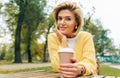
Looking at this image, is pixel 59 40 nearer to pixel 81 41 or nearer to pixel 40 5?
pixel 81 41

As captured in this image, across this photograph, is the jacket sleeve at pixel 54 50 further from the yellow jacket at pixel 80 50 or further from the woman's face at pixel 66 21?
the woman's face at pixel 66 21

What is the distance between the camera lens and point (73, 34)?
1895mm

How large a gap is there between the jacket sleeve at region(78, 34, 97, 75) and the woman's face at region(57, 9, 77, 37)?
0.71ft

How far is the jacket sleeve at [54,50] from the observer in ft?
5.98

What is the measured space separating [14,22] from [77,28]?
2914 cm

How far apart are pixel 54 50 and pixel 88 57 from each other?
223 mm

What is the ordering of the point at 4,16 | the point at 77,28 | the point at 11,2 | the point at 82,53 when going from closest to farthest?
the point at 77,28 → the point at 82,53 → the point at 11,2 → the point at 4,16

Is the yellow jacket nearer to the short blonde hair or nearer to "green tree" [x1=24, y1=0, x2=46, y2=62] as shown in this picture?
the short blonde hair

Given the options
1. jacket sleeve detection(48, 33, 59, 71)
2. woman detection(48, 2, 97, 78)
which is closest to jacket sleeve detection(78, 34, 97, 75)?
woman detection(48, 2, 97, 78)

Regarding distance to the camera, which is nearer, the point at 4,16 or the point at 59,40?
the point at 59,40

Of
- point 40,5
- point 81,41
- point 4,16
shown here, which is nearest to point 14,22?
point 4,16

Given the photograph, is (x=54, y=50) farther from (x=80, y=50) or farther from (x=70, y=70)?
(x=70, y=70)

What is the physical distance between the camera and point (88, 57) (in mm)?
1876

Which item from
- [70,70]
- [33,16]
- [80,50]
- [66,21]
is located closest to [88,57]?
[80,50]
